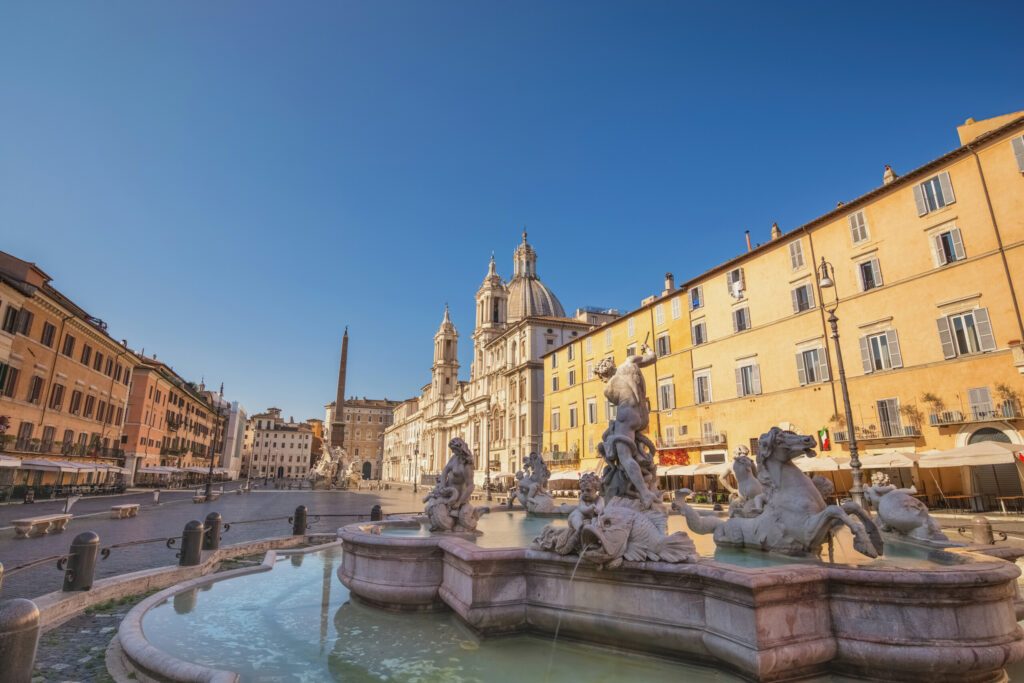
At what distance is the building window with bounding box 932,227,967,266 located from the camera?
19.5 m

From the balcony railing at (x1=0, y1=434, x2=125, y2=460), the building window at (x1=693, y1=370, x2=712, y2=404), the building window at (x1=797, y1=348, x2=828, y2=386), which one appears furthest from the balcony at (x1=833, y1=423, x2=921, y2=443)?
the balcony railing at (x1=0, y1=434, x2=125, y2=460)

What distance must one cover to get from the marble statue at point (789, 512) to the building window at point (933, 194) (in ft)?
70.1

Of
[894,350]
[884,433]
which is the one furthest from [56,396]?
[894,350]

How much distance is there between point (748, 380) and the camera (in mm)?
27078

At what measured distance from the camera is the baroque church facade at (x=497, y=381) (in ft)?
182

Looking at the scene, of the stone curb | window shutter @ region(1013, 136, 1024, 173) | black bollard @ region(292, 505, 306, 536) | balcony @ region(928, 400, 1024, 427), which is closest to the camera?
the stone curb

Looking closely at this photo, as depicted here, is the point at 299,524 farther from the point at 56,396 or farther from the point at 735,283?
the point at 56,396

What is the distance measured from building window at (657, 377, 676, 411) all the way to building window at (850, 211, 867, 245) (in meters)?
12.8

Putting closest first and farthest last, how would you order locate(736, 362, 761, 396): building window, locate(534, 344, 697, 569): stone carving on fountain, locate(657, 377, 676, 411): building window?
1. locate(534, 344, 697, 569): stone carving on fountain
2. locate(736, 362, 761, 396): building window
3. locate(657, 377, 676, 411): building window

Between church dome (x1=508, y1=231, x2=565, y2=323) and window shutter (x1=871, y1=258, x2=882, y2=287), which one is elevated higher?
church dome (x1=508, y1=231, x2=565, y2=323)

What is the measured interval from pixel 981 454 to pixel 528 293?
59.1m

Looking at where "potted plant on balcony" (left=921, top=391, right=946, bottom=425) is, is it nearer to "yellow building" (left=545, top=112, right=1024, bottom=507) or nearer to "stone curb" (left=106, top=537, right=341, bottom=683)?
"yellow building" (left=545, top=112, right=1024, bottom=507)

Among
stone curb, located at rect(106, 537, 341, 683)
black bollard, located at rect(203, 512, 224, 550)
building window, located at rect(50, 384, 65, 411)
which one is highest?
building window, located at rect(50, 384, 65, 411)

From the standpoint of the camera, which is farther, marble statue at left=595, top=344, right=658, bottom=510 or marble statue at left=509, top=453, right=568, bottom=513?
marble statue at left=509, top=453, right=568, bottom=513
